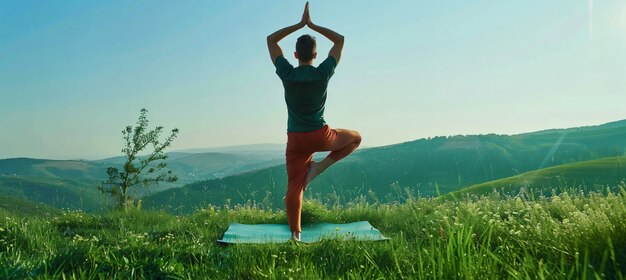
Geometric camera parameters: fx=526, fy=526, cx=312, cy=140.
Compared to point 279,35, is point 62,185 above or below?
below

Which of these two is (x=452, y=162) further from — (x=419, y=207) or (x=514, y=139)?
(x=419, y=207)

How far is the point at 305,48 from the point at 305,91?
50cm

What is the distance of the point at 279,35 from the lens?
6367 mm

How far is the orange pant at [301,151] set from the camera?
639 centimetres

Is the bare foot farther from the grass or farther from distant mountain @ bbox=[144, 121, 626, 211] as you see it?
distant mountain @ bbox=[144, 121, 626, 211]

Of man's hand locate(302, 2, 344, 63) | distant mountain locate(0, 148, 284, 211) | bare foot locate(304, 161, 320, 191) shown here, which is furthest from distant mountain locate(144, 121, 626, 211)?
man's hand locate(302, 2, 344, 63)

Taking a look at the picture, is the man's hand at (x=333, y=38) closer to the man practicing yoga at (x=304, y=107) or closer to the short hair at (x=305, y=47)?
the man practicing yoga at (x=304, y=107)

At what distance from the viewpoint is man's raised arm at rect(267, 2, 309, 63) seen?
20.7 feet

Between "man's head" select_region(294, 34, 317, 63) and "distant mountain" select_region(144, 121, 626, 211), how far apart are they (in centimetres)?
7114

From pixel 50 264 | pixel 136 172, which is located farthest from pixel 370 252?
pixel 136 172

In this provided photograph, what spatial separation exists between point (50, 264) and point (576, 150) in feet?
311

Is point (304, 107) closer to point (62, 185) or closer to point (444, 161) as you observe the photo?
point (444, 161)

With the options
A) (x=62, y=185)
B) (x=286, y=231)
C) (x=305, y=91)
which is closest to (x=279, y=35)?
(x=305, y=91)

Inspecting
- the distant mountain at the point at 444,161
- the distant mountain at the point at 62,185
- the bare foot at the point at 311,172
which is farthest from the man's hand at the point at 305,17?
the distant mountain at the point at 444,161
